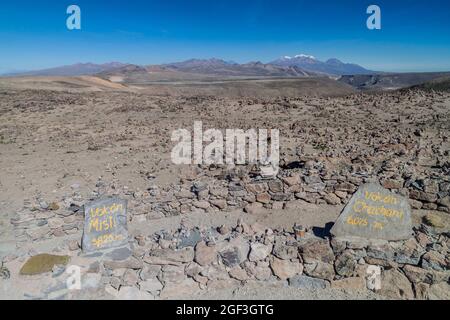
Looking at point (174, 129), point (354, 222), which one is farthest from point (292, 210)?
point (174, 129)

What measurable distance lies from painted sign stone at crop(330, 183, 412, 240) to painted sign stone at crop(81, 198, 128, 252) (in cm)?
367

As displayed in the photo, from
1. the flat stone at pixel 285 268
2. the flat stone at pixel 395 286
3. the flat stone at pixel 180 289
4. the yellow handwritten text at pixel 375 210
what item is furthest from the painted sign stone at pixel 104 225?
the flat stone at pixel 395 286

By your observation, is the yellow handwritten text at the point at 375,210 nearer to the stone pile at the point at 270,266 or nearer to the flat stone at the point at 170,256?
the stone pile at the point at 270,266

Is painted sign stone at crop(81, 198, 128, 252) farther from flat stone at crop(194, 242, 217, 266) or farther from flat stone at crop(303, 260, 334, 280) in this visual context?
flat stone at crop(303, 260, 334, 280)

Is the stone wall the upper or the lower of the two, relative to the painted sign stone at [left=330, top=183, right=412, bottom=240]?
lower

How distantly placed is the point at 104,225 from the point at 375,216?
4666 millimetres

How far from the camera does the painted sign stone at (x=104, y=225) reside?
5980 mm

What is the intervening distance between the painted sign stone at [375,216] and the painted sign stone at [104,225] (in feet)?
12.1

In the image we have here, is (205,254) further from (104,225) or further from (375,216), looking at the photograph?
(375,216)

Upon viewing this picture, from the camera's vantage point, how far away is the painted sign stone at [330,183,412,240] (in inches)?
226

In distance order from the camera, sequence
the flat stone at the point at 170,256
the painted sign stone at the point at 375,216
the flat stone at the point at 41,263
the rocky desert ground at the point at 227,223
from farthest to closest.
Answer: the painted sign stone at the point at 375,216, the flat stone at the point at 170,256, the flat stone at the point at 41,263, the rocky desert ground at the point at 227,223

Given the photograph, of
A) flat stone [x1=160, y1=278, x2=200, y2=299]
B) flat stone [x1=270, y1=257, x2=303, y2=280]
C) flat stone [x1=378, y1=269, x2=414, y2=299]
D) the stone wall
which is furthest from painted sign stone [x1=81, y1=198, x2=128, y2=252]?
flat stone [x1=378, y1=269, x2=414, y2=299]

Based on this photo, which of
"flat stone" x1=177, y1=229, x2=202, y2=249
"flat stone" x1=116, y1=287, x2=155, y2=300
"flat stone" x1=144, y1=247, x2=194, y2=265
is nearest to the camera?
"flat stone" x1=116, y1=287, x2=155, y2=300

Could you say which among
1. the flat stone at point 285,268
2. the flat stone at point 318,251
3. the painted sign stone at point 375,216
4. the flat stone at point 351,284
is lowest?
the flat stone at point 351,284
